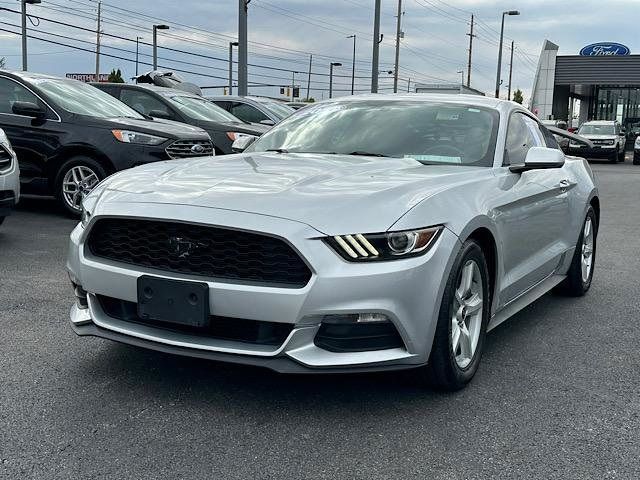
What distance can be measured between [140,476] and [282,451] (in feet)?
1.82

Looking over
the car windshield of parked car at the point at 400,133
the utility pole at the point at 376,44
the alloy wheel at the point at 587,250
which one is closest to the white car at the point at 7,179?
the car windshield of parked car at the point at 400,133

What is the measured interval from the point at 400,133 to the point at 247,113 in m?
10.3

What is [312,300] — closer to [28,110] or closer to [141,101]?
[28,110]

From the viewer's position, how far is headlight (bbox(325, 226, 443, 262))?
3.07 meters

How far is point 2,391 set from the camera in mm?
3484

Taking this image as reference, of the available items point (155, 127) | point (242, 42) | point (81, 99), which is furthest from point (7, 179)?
point (242, 42)

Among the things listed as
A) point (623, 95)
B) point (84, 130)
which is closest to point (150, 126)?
point (84, 130)

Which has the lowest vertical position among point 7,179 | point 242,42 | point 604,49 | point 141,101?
point 7,179

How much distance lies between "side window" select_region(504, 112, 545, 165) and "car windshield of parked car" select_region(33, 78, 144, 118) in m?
5.54

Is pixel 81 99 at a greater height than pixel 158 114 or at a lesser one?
greater

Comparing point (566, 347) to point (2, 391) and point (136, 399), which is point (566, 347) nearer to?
point (136, 399)

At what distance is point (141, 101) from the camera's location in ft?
38.8

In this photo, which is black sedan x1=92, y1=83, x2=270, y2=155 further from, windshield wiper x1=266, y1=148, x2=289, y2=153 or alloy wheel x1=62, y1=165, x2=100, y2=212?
windshield wiper x1=266, y1=148, x2=289, y2=153

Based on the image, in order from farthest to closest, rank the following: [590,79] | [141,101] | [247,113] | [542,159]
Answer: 1. [590,79]
2. [247,113]
3. [141,101]
4. [542,159]
